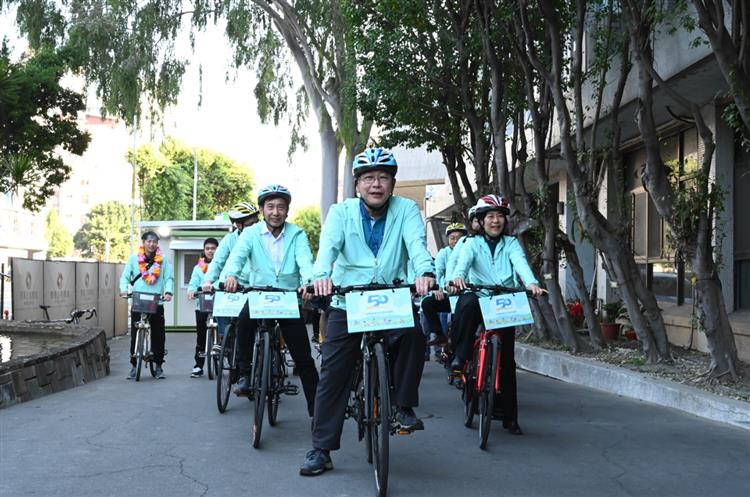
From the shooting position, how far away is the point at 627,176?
722 inches

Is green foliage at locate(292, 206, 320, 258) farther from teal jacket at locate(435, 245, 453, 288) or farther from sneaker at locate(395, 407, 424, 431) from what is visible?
sneaker at locate(395, 407, 424, 431)

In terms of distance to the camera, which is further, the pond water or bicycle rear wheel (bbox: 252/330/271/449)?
the pond water

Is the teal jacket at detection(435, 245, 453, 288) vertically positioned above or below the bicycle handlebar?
above

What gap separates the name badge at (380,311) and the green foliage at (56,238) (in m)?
97.9

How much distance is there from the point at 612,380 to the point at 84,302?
12.7 m

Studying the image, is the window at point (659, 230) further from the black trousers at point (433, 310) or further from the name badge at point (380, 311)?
the name badge at point (380, 311)

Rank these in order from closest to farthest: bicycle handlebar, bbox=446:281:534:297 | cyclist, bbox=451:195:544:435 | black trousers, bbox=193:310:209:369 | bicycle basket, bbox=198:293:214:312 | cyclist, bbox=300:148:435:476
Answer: cyclist, bbox=300:148:435:476 < bicycle handlebar, bbox=446:281:534:297 < cyclist, bbox=451:195:544:435 < bicycle basket, bbox=198:293:214:312 < black trousers, bbox=193:310:209:369

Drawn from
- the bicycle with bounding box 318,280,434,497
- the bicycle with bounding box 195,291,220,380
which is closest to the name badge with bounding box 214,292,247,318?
the bicycle with bounding box 318,280,434,497

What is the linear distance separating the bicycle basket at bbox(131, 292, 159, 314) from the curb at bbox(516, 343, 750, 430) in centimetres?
523

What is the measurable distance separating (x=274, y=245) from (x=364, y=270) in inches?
87.9

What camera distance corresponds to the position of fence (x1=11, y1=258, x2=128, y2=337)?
1644 cm

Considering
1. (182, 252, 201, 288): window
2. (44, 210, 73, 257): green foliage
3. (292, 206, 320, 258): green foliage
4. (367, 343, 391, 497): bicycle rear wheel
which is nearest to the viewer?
(367, 343, 391, 497): bicycle rear wheel

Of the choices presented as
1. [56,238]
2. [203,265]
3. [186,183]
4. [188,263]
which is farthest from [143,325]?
[56,238]

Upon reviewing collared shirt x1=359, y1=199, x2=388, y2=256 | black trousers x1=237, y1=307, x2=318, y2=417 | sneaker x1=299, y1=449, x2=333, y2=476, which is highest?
collared shirt x1=359, y1=199, x2=388, y2=256
